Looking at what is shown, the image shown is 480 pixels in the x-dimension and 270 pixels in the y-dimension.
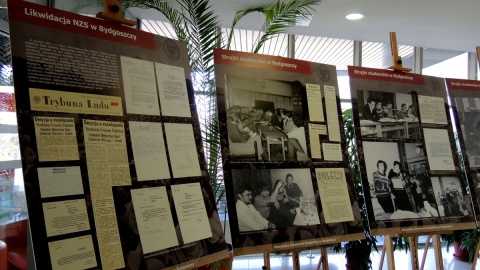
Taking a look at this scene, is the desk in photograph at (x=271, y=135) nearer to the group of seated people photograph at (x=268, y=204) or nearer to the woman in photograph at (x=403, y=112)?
the group of seated people photograph at (x=268, y=204)

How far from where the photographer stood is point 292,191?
224 centimetres

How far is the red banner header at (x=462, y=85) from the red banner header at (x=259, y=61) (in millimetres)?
1286

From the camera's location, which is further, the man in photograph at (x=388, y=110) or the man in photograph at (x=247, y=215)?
the man in photograph at (x=388, y=110)

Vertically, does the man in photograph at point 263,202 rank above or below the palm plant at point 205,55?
below

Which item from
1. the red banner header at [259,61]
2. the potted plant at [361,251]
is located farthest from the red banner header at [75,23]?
the potted plant at [361,251]

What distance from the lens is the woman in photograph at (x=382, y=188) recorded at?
8.37 feet

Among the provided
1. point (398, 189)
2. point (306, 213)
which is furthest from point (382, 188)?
point (306, 213)

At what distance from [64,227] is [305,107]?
1459 mm

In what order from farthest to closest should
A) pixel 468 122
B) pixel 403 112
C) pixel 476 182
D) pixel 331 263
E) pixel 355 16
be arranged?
1. pixel 331 263
2. pixel 355 16
3. pixel 468 122
4. pixel 476 182
5. pixel 403 112

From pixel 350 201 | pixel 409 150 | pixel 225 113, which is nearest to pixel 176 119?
pixel 225 113

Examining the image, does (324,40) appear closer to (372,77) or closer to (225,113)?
(372,77)

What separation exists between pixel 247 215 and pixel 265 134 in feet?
1.46

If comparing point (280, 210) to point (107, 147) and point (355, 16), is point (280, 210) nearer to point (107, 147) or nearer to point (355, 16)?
point (107, 147)

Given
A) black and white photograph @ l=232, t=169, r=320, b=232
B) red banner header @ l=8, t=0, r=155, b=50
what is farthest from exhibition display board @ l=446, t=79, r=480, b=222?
red banner header @ l=8, t=0, r=155, b=50
